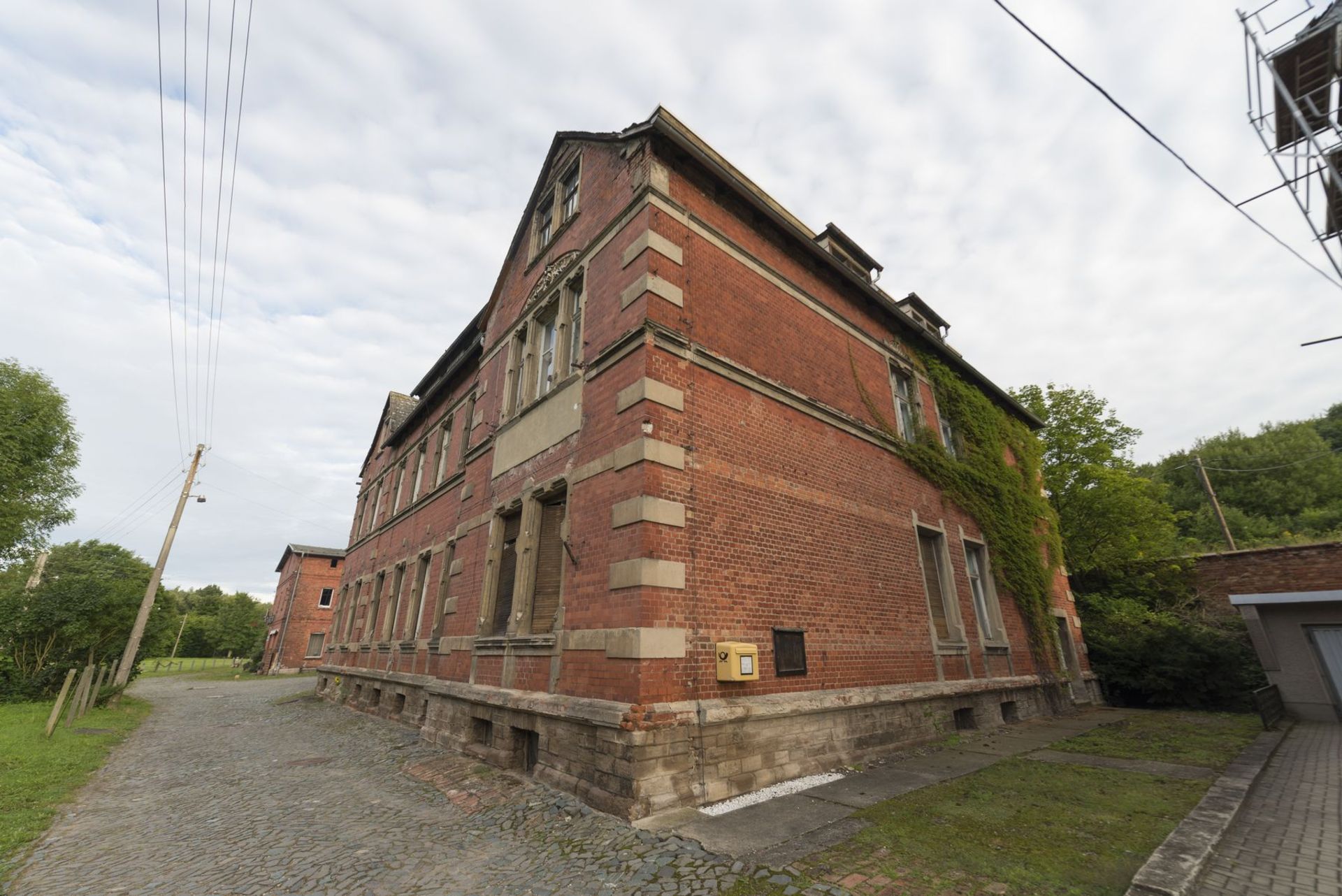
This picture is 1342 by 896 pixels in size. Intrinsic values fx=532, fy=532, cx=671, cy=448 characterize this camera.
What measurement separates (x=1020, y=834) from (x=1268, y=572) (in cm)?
1885

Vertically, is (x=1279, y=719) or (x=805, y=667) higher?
(x=805, y=667)

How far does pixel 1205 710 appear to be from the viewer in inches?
518

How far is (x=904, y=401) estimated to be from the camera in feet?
43.3

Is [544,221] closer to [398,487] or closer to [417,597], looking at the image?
[417,597]

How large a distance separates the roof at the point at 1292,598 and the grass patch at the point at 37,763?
72.5ft

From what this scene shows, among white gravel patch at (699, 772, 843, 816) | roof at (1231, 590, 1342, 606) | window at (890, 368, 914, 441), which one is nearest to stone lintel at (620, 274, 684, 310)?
white gravel patch at (699, 772, 843, 816)

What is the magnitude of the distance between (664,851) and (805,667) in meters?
3.72

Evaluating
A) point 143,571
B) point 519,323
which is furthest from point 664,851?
point 143,571

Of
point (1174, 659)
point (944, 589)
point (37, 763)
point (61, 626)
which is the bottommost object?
point (37, 763)

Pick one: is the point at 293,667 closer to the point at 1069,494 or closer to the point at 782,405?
the point at 782,405

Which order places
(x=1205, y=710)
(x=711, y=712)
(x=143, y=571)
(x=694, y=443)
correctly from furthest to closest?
(x=143, y=571) → (x=1205, y=710) → (x=694, y=443) → (x=711, y=712)

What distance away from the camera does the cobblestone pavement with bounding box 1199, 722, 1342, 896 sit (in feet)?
12.5

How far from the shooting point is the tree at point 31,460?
20.6 m

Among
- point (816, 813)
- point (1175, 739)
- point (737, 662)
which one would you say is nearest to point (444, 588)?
point (737, 662)
